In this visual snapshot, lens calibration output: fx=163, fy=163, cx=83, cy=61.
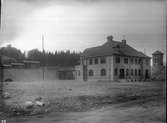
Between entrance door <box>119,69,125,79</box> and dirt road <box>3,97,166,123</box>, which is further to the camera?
entrance door <box>119,69,125,79</box>

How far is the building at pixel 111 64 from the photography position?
8.36ft

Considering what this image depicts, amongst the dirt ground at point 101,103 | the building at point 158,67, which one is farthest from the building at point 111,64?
the building at point 158,67

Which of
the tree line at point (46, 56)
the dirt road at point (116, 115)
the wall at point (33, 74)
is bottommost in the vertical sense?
the dirt road at point (116, 115)

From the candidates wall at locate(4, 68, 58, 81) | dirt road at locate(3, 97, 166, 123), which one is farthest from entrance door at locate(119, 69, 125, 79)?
wall at locate(4, 68, 58, 81)

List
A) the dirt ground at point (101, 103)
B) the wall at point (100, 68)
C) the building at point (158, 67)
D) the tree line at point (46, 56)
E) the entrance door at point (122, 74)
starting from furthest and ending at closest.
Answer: the wall at point (100, 68), the entrance door at point (122, 74), the tree line at point (46, 56), the dirt ground at point (101, 103), the building at point (158, 67)

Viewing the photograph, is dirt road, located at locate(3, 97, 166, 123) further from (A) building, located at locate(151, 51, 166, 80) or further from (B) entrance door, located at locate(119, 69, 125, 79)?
(B) entrance door, located at locate(119, 69, 125, 79)

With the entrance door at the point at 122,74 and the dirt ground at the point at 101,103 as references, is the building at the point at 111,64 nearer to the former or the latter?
the entrance door at the point at 122,74

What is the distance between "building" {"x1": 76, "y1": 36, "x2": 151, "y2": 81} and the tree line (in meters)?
0.17

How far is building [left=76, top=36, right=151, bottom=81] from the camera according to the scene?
2.55m

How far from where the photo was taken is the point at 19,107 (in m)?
2.53

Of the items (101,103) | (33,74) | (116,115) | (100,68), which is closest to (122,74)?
(100,68)

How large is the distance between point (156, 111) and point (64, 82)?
6.85 ft

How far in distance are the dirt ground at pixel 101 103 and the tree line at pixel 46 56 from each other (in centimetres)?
51

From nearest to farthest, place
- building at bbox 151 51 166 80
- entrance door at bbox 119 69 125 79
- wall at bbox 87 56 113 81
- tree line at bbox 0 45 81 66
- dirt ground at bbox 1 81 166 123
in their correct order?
1. building at bbox 151 51 166 80
2. dirt ground at bbox 1 81 166 123
3. tree line at bbox 0 45 81 66
4. entrance door at bbox 119 69 125 79
5. wall at bbox 87 56 113 81
